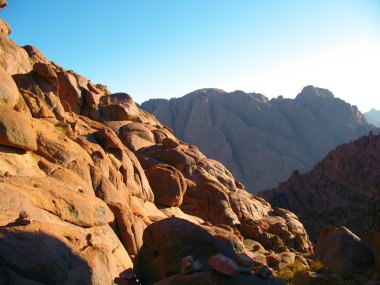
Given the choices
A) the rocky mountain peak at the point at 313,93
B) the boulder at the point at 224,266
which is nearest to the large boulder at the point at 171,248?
the boulder at the point at 224,266

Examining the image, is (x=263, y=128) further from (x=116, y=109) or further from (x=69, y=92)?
(x=69, y=92)

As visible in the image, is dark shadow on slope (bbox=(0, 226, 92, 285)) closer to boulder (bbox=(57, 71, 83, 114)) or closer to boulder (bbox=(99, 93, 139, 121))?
boulder (bbox=(57, 71, 83, 114))

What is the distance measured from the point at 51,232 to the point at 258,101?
12474 cm

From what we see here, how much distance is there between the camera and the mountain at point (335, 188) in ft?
223

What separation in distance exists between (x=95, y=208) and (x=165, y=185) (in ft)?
45.5

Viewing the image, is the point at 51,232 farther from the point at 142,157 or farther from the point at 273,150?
the point at 273,150

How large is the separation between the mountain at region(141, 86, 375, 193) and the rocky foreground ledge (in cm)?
7727

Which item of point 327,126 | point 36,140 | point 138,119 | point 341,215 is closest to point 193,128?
point 327,126

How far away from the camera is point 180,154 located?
111ft

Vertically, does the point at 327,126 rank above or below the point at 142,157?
above

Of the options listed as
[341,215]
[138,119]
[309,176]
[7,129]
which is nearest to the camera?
[7,129]

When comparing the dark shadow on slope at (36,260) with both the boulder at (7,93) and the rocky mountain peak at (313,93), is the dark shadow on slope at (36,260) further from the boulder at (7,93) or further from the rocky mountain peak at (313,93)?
the rocky mountain peak at (313,93)

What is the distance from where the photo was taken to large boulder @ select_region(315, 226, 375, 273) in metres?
18.5

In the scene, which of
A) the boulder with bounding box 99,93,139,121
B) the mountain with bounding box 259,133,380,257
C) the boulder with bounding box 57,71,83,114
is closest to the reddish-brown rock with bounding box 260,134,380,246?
the mountain with bounding box 259,133,380,257
